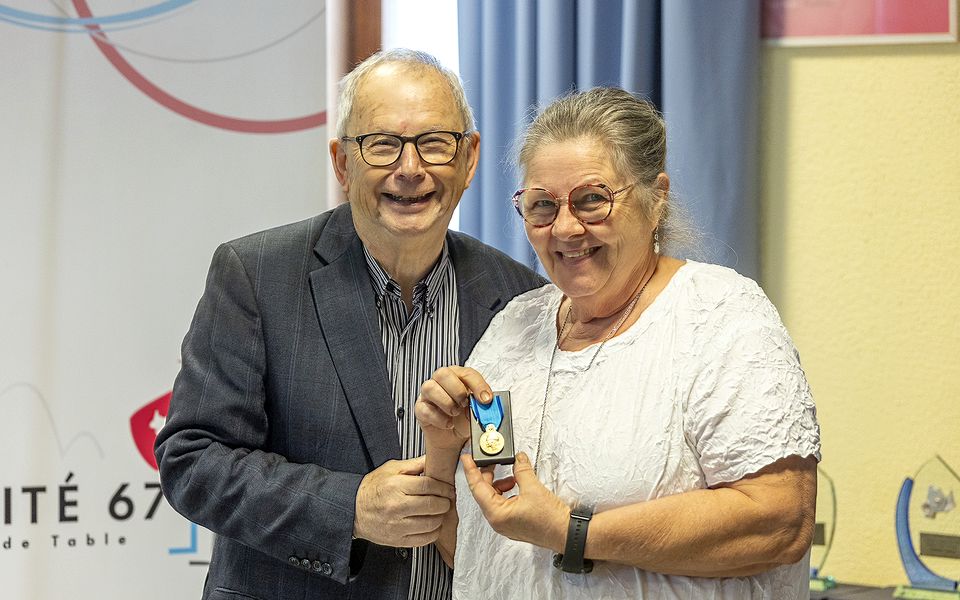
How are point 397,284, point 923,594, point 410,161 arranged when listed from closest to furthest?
point 410,161, point 397,284, point 923,594

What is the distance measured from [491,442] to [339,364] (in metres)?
0.49

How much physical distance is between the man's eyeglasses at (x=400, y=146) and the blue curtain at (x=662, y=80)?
25.1 inches

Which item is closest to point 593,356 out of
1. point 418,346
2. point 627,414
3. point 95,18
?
point 627,414

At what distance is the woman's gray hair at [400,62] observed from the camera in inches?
69.6

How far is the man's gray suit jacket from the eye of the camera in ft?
5.29

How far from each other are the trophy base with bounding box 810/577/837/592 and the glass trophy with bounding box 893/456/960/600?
0.58 ft

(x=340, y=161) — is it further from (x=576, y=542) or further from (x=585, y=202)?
(x=576, y=542)

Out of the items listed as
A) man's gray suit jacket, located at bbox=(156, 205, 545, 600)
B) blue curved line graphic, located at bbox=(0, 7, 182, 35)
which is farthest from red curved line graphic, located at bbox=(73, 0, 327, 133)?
man's gray suit jacket, located at bbox=(156, 205, 545, 600)

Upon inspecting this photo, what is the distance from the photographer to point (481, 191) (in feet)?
8.63

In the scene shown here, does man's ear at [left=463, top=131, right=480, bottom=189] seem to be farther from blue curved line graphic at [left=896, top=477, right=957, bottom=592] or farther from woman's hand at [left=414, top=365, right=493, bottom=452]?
blue curved line graphic at [left=896, top=477, right=957, bottom=592]

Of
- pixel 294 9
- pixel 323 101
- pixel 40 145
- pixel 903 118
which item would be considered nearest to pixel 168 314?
pixel 40 145

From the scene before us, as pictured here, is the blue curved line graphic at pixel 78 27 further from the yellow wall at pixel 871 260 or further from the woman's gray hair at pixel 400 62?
the yellow wall at pixel 871 260

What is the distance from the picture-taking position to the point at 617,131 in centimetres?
140

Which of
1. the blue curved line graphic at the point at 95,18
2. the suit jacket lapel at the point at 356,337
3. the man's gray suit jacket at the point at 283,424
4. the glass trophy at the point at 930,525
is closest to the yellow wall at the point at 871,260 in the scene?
the glass trophy at the point at 930,525
